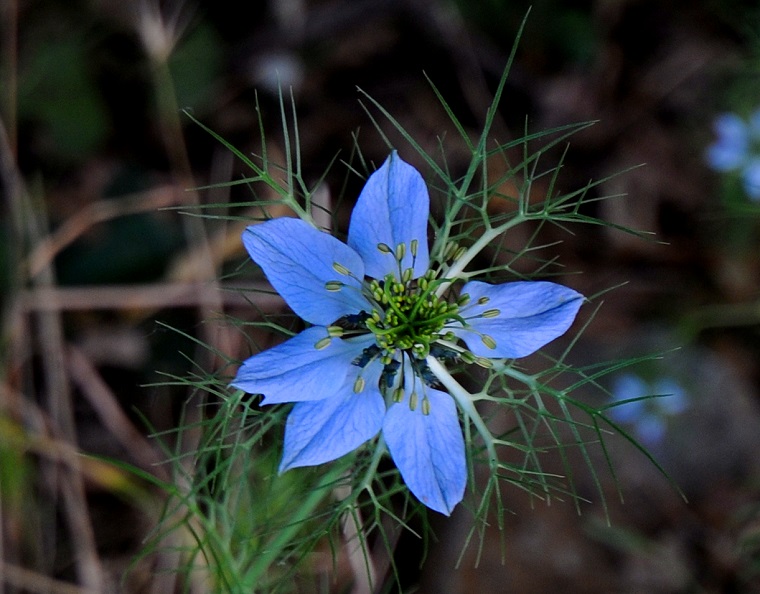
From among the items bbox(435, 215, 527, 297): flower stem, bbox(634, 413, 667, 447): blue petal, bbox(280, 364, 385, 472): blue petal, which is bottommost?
bbox(634, 413, 667, 447): blue petal

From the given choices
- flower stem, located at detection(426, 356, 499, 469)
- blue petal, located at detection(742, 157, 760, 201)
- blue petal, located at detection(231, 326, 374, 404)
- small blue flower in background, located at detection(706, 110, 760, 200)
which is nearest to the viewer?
blue petal, located at detection(231, 326, 374, 404)

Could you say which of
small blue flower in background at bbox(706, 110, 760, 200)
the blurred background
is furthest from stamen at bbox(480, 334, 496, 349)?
small blue flower in background at bbox(706, 110, 760, 200)

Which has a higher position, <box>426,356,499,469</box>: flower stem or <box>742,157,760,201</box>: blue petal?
<box>426,356,499,469</box>: flower stem

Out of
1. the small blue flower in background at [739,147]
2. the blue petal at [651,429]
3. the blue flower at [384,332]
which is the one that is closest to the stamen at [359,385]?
the blue flower at [384,332]

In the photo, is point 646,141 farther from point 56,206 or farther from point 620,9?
point 56,206

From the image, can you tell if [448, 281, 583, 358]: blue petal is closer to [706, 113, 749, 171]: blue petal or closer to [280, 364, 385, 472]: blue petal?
[280, 364, 385, 472]: blue petal

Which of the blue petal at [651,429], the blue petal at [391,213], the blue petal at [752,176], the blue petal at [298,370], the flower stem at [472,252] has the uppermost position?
the blue petal at [391,213]

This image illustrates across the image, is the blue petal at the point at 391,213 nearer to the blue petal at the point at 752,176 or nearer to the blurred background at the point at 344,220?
the blurred background at the point at 344,220
